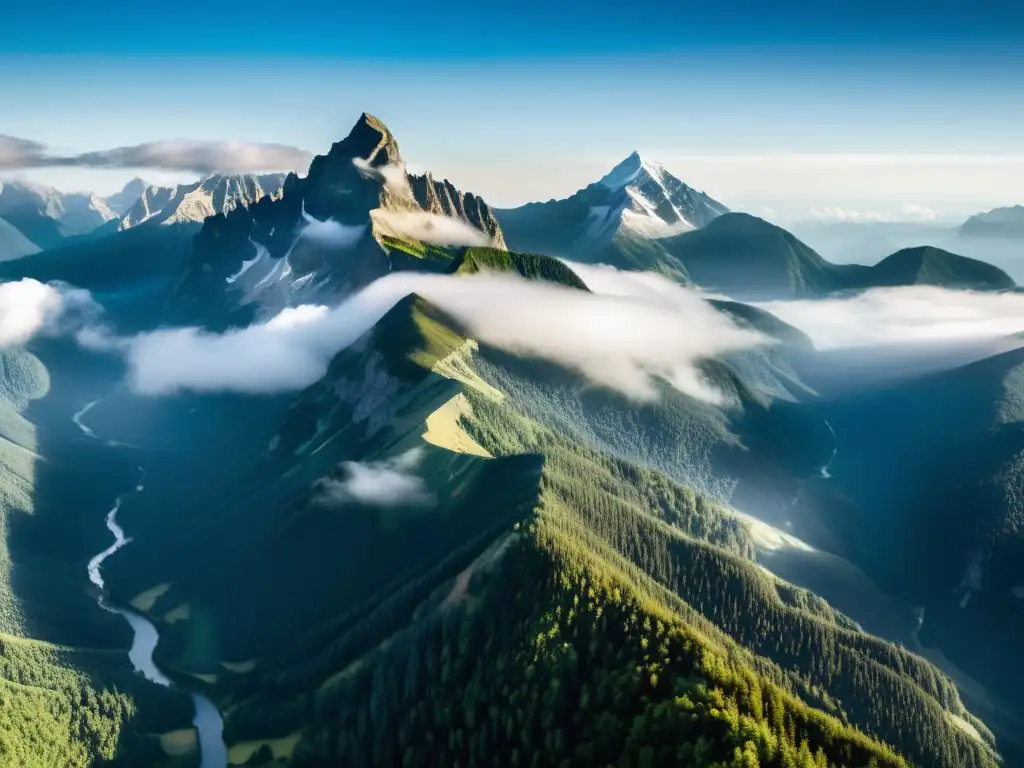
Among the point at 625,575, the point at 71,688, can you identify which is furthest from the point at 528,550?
the point at 71,688

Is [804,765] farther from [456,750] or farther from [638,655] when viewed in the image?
[456,750]

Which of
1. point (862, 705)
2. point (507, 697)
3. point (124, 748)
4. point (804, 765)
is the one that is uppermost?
point (804, 765)

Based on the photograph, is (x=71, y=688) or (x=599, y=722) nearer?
(x=599, y=722)

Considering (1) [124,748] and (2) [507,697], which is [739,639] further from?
(1) [124,748]

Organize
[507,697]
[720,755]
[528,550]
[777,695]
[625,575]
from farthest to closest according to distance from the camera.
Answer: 1. [625,575]
2. [528,550]
3. [507,697]
4. [777,695]
5. [720,755]

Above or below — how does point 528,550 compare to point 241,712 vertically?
above

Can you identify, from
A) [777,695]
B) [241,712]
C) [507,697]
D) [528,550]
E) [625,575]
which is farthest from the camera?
[241,712]

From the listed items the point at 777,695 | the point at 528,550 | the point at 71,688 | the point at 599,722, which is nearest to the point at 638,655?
the point at 599,722

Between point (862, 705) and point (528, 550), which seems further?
point (862, 705)

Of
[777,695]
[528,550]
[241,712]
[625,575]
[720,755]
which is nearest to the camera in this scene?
[720,755]
